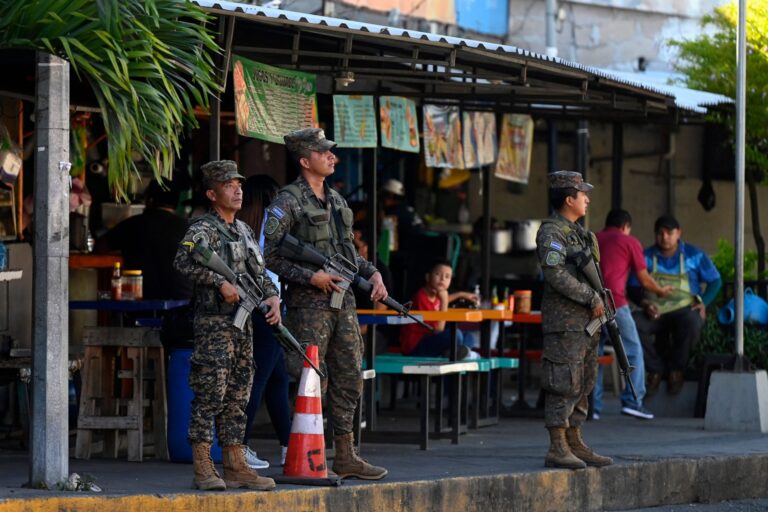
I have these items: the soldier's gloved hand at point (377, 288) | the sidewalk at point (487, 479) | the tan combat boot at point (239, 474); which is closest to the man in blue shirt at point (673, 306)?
the sidewalk at point (487, 479)

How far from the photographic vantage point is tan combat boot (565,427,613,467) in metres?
10.5

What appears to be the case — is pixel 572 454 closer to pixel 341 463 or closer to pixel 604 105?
pixel 341 463

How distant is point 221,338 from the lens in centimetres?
859

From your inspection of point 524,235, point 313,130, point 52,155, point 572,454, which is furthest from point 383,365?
point 524,235

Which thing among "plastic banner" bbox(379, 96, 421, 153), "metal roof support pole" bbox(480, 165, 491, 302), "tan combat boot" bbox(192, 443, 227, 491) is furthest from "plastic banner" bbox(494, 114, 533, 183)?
"tan combat boot" bbox(192, 443, 227, 491)

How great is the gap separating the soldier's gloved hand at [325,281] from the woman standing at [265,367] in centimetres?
93

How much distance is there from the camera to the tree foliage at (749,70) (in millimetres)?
16250

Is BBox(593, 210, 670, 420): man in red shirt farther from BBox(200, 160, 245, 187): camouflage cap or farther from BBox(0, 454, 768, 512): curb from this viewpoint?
BBox(200, 160, 245, 187): camouflage cap

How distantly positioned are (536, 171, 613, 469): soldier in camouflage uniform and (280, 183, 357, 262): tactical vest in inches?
54.1

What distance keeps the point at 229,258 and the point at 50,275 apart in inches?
40.4

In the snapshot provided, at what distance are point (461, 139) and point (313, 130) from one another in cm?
513

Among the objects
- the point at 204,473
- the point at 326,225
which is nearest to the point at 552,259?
the point at 326,225

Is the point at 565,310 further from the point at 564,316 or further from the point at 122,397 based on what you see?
the point at 122,397

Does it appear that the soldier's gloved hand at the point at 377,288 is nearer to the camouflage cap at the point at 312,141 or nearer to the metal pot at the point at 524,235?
the camouflage cap at the point at 312,141
